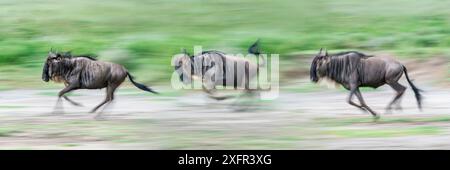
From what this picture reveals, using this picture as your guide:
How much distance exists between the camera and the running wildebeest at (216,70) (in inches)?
509

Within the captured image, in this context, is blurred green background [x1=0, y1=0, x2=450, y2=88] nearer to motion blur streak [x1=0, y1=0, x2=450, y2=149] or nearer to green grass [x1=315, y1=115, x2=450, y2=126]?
motion blur streak [x1=0, y1=0, x2=450, y2=149]

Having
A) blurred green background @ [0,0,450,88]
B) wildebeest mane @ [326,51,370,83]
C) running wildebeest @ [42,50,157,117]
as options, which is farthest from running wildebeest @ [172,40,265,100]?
blurred green background @ [0,0,450,88]

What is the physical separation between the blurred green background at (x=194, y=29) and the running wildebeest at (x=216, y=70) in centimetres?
204

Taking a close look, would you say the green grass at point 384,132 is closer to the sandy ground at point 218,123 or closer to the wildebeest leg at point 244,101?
the sandy ground at point 218,123

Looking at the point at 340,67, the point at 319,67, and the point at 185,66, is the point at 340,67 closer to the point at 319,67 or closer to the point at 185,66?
the point at 319,67

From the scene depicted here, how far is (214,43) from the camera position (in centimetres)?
1741

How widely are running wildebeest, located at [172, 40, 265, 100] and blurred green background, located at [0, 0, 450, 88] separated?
6.69 ft

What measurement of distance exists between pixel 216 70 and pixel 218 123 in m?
1.39

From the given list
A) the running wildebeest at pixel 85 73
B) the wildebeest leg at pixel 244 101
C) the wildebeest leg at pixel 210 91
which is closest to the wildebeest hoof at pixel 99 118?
the running wildebeest at pixel 85 73

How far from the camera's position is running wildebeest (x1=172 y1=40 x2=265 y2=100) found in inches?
509

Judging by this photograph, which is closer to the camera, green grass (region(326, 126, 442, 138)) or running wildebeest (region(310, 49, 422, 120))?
green grass (region(326, 126, 442, 138))

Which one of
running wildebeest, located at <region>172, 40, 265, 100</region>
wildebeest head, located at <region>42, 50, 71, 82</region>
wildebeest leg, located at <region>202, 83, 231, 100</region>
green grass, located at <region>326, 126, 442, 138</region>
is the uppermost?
wildebeest head, located at <region>42, 50, 71, 82</region>

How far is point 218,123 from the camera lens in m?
11.8
